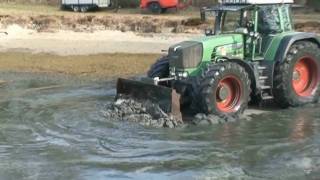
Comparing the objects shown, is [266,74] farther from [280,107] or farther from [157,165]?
[157,165]

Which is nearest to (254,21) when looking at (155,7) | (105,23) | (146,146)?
(146,146)

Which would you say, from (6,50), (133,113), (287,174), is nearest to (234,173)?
(287,174)

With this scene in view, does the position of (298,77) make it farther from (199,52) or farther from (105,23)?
(105,23)

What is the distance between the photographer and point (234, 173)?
9.89 metres

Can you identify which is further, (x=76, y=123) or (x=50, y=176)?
(x=76, y=123)

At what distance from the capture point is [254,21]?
1442 centimetres

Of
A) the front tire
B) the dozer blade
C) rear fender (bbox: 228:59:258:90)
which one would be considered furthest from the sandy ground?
rear fender (bbox: 228:59:258:90)

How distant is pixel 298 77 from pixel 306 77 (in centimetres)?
35

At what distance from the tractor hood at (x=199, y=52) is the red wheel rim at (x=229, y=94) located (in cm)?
57

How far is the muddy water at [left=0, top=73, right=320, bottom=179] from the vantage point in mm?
10109

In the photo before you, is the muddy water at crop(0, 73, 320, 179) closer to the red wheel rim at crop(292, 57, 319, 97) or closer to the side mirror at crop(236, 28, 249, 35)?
the red wheel rim at crop(292, 57, 319, 97)

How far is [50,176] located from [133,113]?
13.3 feet

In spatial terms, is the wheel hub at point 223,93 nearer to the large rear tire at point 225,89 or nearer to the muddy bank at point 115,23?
the large rear tire at point 225,89

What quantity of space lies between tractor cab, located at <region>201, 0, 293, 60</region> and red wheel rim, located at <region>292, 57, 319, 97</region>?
2.76ft
